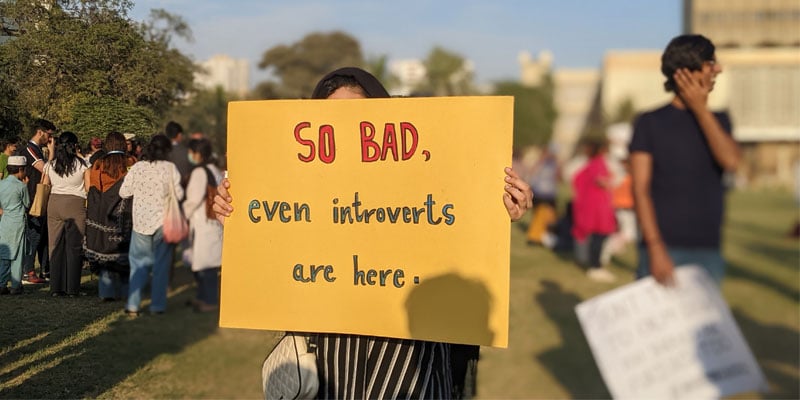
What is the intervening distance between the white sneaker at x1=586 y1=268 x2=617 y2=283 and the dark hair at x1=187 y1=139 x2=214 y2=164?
6455 mm

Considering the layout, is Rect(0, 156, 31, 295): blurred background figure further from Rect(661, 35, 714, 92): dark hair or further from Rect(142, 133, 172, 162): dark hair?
Rect(661, 35, 714, 92): dark hair

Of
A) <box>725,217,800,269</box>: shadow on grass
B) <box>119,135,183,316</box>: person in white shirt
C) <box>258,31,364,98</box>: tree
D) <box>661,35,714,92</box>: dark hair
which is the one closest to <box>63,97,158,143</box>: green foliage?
<box>119,135,183,316</box>: person in white shirt

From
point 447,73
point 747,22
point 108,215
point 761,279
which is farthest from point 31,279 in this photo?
point 747,22

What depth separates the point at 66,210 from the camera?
3.38 metres

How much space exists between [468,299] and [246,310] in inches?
32.2

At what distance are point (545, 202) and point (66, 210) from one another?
1257cm

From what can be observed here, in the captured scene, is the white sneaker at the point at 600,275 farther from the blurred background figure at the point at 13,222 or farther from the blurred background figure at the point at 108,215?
the blurred background figure at the point at 13,222

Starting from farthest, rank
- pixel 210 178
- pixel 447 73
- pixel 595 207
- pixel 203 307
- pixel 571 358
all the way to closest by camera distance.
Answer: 1. pixel 447 73
2. pixel 595 207
3. pixel 203 307
4. pixel 571 358
5. pixel 210 178

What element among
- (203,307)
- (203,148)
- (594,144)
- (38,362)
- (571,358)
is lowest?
(571,358)

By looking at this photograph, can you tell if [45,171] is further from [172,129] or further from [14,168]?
[172,129]

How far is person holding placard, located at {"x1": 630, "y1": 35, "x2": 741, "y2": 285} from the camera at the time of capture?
150 inches

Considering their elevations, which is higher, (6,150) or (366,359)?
(6,150)

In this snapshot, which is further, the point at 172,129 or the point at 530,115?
the point at 530,115

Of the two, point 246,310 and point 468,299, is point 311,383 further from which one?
point 468,299
